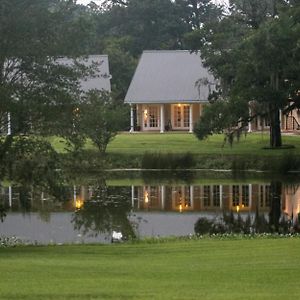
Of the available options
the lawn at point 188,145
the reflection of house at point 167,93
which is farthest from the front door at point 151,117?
the lawn at point 188,145

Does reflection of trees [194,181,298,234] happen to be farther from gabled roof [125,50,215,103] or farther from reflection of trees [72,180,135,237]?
gabled roof [125,50,215,103]

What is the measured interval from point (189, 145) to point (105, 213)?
18.0m

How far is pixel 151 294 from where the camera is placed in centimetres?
799

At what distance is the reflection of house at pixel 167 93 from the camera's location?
5078 centimetres

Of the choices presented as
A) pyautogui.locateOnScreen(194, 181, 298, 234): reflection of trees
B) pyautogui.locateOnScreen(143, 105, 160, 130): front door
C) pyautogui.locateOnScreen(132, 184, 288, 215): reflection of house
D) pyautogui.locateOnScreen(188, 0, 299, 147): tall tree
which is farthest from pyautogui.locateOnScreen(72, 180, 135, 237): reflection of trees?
pyautogui.locateOnScreen(143, 105, 160, 130): front door

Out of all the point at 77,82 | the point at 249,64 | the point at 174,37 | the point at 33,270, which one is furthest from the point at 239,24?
the point at 174,37

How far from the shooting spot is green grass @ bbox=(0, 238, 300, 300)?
26.7ft

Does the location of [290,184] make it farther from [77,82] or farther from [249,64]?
[77,82]

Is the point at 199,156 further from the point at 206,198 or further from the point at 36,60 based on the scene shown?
the point at 36,60

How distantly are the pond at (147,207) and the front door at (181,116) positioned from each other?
61.7 feet

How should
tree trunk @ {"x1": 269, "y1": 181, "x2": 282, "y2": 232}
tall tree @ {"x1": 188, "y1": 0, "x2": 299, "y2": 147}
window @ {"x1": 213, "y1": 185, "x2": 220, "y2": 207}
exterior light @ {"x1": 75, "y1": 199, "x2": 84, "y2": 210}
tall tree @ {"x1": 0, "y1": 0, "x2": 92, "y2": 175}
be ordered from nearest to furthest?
tall tree @ {"x1": 0, "y1": 0, "x2": 92, "y2": 175} < tree trunk @ {"x1": 269, "y1": 181, "x2": 282, "y2": 232} < exterior light @ {"x1": 75, "y1": 199, "x2": 84, "y2": 210} < window @ {"x1": 213, "y1": 185, "x2": 220, "y2": 207} < tall tree @ {"x1": 188, "y1": 0, "x2": 299, "y2": 147}

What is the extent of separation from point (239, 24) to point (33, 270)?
102ft

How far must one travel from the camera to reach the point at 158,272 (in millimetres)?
9984

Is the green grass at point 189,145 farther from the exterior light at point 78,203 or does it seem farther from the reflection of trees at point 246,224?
the reflection of trees at point 246,224
